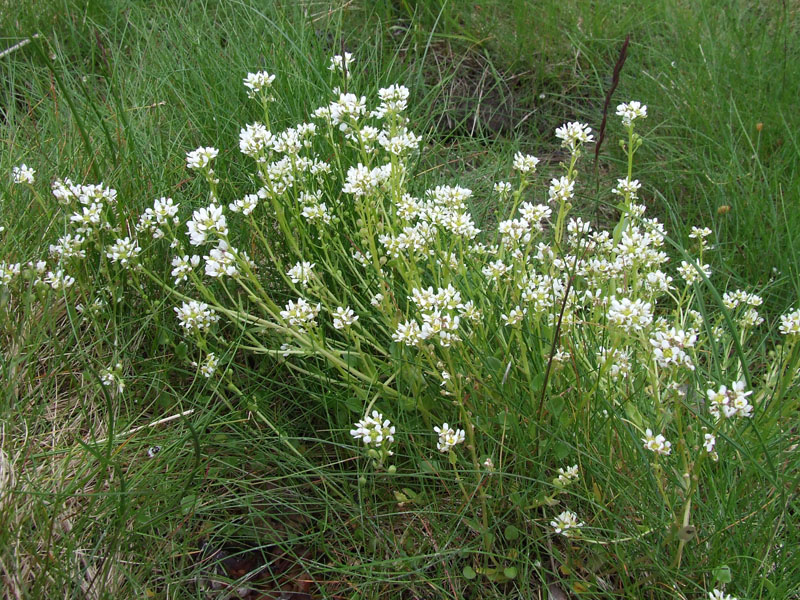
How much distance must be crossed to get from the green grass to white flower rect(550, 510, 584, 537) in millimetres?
89

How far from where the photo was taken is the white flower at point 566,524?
1787 mm

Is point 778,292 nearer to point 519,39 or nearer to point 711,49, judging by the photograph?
point 711,49

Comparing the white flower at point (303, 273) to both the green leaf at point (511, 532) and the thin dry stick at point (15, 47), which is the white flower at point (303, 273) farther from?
the thin dry stick at point (15, 47)

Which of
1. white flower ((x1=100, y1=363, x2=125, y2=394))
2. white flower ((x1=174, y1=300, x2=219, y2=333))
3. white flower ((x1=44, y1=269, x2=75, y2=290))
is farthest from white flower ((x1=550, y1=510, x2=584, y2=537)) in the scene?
white flower ((x1=44, y1=269, x2=75, y2=290))

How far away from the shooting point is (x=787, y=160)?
125 inches

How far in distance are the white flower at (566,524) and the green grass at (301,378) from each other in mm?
89

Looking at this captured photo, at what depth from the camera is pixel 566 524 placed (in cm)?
180

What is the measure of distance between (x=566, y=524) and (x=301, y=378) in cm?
90

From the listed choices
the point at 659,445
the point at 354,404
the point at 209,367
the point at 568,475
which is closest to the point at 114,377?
the point at 209,367

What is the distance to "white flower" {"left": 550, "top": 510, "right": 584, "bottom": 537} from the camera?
1.79 m

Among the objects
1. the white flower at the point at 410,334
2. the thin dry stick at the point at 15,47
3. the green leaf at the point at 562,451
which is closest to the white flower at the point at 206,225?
the white flower at the point at 410,334

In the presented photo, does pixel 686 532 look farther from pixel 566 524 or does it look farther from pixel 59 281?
pixel 59 281

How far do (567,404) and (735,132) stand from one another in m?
2.08

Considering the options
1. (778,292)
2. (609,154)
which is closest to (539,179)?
(609,154)
